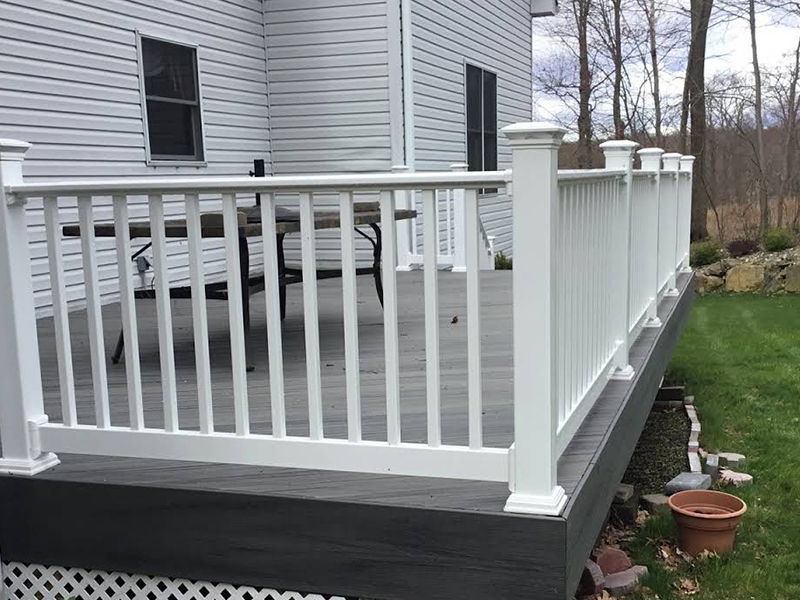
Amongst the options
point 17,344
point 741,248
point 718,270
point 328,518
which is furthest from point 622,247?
point 741,248

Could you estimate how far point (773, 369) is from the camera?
22.9 ft

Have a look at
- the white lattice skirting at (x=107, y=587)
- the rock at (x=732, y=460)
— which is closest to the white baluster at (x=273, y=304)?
the white lattice skirting at (x=107, y=587)

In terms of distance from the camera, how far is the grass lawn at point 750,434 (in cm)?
343

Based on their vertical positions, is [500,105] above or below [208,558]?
above

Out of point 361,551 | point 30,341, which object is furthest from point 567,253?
point 30,341

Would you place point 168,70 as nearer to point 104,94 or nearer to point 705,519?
point 104,94

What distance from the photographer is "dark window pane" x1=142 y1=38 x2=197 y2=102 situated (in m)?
6.53

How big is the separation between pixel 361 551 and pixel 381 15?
254 inches

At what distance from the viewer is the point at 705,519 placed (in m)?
3.56

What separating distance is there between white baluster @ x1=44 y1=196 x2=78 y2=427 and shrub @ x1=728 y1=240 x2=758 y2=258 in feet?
38.4

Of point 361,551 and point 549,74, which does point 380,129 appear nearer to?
point 361,551

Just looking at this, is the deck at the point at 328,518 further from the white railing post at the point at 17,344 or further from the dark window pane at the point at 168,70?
the dark window pane at the point at 168,70

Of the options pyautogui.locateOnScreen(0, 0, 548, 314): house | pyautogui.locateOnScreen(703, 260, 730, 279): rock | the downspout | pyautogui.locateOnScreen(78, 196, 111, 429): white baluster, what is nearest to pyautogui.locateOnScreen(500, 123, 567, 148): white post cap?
pyautogui.locateOnScreen(78, 196, 111, 429): white baluster

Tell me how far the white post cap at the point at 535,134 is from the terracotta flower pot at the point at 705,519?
225 cm
